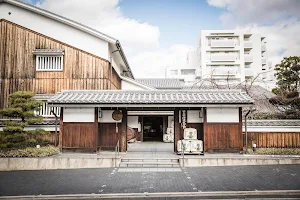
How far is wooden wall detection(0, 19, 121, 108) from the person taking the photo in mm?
17375

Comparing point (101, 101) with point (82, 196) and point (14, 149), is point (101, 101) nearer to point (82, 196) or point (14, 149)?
point (14, 149)

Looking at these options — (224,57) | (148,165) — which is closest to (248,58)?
(224,57)

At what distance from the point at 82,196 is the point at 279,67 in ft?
83.8

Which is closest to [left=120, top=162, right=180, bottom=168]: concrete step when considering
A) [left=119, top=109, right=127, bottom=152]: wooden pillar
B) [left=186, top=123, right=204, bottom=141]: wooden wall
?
[left=119, top=109, right=127, bottom=152]: wooden pillar

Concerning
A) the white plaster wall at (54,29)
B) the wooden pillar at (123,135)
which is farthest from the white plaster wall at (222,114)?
the white plaster wall at (54,29)

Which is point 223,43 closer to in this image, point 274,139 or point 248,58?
point 248,58

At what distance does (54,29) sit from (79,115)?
8.27 meters

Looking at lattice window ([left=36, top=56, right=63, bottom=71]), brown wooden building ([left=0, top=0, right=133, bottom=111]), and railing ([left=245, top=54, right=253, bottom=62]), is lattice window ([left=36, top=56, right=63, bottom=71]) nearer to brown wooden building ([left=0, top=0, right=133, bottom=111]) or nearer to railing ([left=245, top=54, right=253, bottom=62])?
brown wooden building ([left=0, top=0, right=133, bottom=111])

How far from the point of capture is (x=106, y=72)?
17.5m

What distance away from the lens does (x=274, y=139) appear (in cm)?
1439

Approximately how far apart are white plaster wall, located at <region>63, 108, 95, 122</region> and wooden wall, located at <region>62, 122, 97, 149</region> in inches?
9.0

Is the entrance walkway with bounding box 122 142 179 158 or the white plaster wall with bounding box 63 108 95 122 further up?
the white plaster wall with bounding box 63 108 95 122

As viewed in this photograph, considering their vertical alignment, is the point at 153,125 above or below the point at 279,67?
below

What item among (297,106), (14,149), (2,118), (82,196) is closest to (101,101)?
(14,149)
